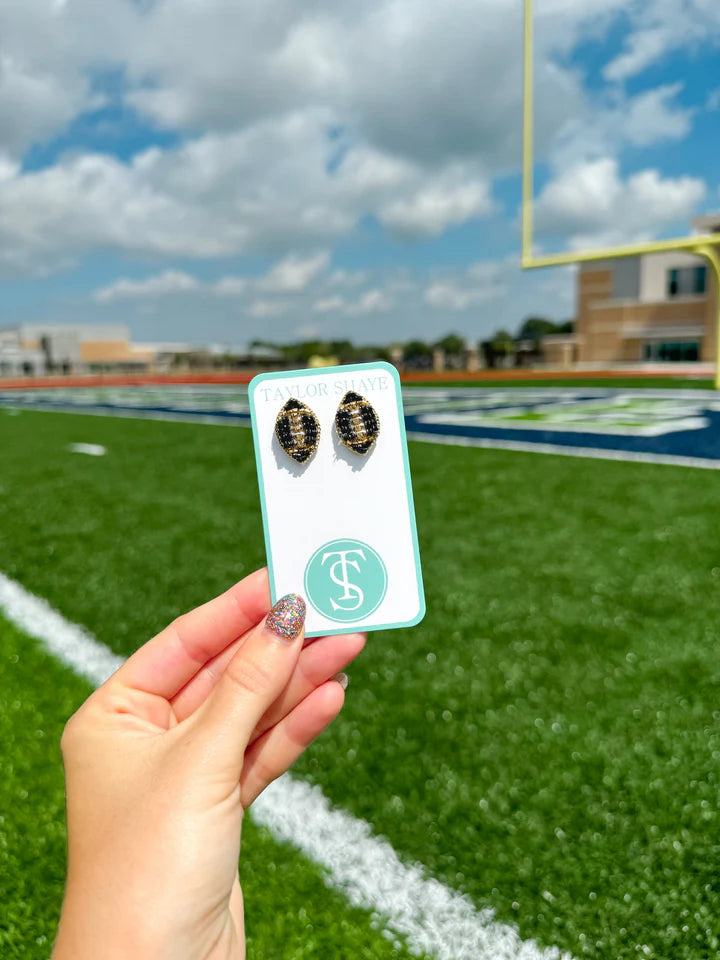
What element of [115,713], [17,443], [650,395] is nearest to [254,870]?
[115,713]

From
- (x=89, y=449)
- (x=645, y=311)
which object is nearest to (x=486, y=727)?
(x=89, y=449)

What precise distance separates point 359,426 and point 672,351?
43.4 m

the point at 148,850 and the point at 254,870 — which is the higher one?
the point at 148,850

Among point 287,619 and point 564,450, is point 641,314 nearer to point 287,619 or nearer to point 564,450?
point 564,450

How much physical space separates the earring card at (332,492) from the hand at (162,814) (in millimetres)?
148

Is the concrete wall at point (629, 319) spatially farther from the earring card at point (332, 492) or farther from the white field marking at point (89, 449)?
the earring card at point (332, 492)

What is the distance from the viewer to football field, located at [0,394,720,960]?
155 centimetres

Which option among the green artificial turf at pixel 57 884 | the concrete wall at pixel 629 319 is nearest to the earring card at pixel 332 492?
the green artificial turf at pixel 57 884

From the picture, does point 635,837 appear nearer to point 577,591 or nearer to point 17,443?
point 577,591

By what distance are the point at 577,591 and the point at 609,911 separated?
2124 millimetres

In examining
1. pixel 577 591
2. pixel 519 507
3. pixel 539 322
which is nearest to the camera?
pixel 577 591

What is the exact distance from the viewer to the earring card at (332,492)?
123 centimetres

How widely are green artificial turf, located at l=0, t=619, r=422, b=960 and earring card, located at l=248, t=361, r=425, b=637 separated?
78 centimetres

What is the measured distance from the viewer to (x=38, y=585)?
3.82 meters
